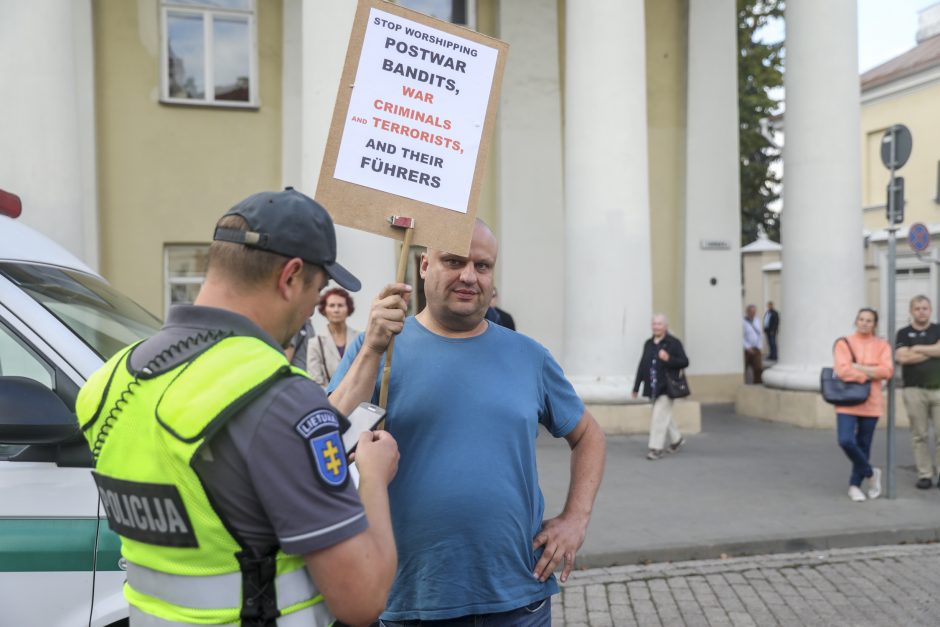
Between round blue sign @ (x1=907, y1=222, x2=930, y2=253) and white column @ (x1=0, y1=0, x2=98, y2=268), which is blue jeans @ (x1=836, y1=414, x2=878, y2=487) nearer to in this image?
round blue sign @ (x1=907, y1=222, x2=930, y2=253)

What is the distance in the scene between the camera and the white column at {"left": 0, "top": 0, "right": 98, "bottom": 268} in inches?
405

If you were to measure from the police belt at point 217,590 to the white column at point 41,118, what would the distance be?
967 centimetres

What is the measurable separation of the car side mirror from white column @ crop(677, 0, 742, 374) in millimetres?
13670

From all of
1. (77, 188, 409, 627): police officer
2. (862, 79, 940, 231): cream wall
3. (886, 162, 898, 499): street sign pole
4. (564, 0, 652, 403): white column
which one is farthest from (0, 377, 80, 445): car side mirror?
(862, 79, 940, 231): cream wall

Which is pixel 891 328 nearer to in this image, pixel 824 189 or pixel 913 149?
pixel 824 189

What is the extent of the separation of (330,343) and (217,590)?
585 cm

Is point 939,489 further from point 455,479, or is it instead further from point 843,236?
point 455,479

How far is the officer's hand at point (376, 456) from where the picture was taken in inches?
75.0

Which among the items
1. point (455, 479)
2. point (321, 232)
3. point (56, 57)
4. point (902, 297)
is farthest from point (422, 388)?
point (902, 297)

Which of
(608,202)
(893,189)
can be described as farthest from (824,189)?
(893,189)

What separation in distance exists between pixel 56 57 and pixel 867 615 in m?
10.3

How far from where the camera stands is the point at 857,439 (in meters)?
8.58

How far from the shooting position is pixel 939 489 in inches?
350

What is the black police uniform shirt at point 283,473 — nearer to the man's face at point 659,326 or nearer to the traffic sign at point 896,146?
the traffic sign at point 896,146
